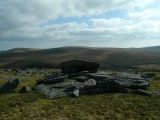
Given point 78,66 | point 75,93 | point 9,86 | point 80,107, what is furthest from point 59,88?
point 78,66

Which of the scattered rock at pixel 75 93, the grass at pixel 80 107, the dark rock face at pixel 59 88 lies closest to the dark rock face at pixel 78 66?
the dark rock face at pixel 59 88

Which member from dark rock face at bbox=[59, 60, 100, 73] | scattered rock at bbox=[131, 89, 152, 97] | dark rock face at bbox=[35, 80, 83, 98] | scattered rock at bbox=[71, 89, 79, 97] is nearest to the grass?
scattered rock at bbox=[71, 89, 79, 97]

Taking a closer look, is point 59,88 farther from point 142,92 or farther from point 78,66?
point 78,66

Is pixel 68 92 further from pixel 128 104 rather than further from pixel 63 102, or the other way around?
pixel 128 104

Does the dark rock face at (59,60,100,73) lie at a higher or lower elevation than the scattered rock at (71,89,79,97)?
higher

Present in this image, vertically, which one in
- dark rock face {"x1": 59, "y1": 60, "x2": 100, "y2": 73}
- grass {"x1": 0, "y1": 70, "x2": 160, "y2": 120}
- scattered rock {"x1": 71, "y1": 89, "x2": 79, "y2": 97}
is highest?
dark rock face {"x1": 59, "y1": 60, "x2": 100, "y2": 73}

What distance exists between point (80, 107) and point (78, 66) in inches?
844

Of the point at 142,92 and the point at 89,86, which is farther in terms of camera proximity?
the point at 89,86

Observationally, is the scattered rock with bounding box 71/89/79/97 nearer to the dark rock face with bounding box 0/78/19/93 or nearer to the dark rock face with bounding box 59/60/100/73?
the dark rock face with bounding box 0/78/19/93

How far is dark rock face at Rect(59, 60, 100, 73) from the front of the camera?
43.5 m

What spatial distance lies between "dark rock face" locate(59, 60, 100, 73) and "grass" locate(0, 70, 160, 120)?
50.6 feet

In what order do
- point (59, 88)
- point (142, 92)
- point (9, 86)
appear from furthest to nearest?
point (59, 88)
point (9, 86)
point (142, 92)

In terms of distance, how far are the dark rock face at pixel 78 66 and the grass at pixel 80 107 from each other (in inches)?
607

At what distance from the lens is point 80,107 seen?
75.8ft
